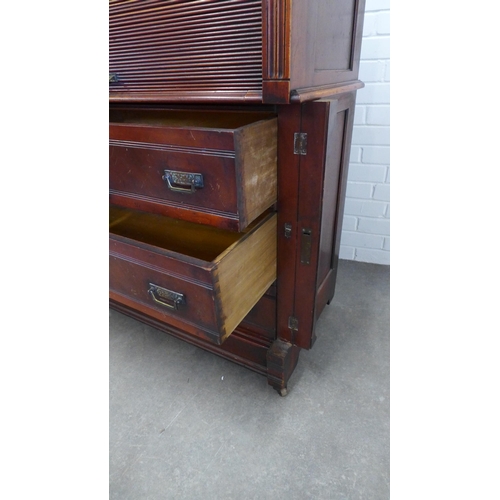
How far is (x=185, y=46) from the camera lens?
718 millimetres

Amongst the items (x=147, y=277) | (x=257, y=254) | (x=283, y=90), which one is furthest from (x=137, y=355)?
(x=283, y=90)

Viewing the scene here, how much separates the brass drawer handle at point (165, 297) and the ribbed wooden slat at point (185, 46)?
0.41 metres

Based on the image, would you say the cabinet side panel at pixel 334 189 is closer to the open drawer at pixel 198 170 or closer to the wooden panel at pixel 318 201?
the wooden panel at pixel 318 201

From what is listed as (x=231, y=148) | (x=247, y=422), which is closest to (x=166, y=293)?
(x=231, y=148)

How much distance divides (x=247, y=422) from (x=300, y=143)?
708mm

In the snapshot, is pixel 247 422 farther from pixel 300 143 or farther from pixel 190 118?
pixel 190 118

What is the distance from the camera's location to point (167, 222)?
1101 mm

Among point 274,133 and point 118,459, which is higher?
point 274,133

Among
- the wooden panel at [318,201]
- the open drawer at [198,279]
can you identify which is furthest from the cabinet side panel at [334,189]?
the open drawer at [198,279]

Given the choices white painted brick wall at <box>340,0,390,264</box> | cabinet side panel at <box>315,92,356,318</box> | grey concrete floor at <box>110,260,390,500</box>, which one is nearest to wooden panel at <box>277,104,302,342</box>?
cabinet side panel at <box>315,92,356,318</box>

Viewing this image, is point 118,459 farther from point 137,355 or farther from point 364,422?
point 364,422

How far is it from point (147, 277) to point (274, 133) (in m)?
0.40

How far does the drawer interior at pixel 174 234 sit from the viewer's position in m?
0.99

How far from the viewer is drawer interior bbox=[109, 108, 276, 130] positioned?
34.8 inches
